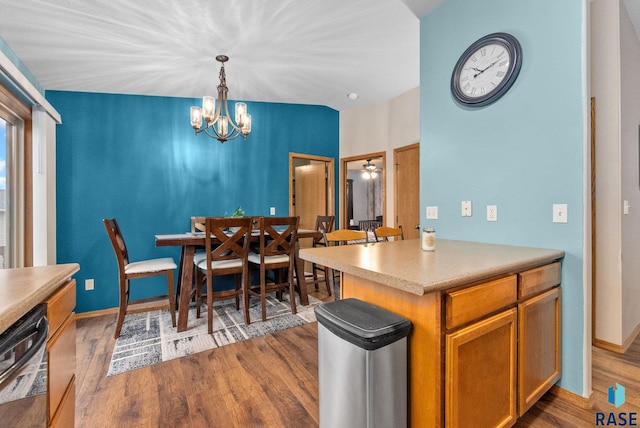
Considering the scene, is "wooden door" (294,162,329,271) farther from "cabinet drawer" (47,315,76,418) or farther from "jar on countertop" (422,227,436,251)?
"cabinet drawer" (47,315,76,418)

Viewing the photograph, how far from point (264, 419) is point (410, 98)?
3.96 metres

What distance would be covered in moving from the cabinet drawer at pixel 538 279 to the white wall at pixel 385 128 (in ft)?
8.78

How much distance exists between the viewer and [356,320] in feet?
3.72

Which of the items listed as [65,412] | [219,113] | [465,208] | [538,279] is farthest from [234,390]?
[219,113]

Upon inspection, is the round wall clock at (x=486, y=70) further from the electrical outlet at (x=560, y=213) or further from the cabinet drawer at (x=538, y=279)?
the cabinet drawer at (x=538, y=279)

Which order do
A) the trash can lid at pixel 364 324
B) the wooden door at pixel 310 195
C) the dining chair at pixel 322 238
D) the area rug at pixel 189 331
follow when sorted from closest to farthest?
the trash can lid at pixel 364 324 < the area rug at pixel 189 331 < the dining chair at pixel 322 238 < the wooden door at pixel 310 195

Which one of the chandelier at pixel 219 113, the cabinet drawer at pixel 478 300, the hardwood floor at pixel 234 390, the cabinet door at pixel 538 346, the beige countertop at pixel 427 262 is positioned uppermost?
the chandelier at pixel 219 113

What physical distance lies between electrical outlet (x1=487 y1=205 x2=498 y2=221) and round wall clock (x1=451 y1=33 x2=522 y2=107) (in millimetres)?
708

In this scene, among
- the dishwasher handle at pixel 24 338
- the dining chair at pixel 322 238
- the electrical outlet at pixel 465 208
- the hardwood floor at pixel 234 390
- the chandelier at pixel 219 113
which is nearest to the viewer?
the dishwasher handle at pixel 24 338

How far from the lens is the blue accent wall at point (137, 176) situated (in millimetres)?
3238

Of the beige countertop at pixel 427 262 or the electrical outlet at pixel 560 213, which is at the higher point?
the electrical outlet at pixel 560 213

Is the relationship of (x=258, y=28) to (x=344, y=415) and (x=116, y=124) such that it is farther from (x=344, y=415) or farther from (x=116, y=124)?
(x=344, y=415)

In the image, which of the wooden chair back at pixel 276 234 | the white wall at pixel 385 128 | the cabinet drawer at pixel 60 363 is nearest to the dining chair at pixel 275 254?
the wooden chair back at pixel 276 234

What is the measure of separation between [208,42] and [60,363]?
2572 mm
